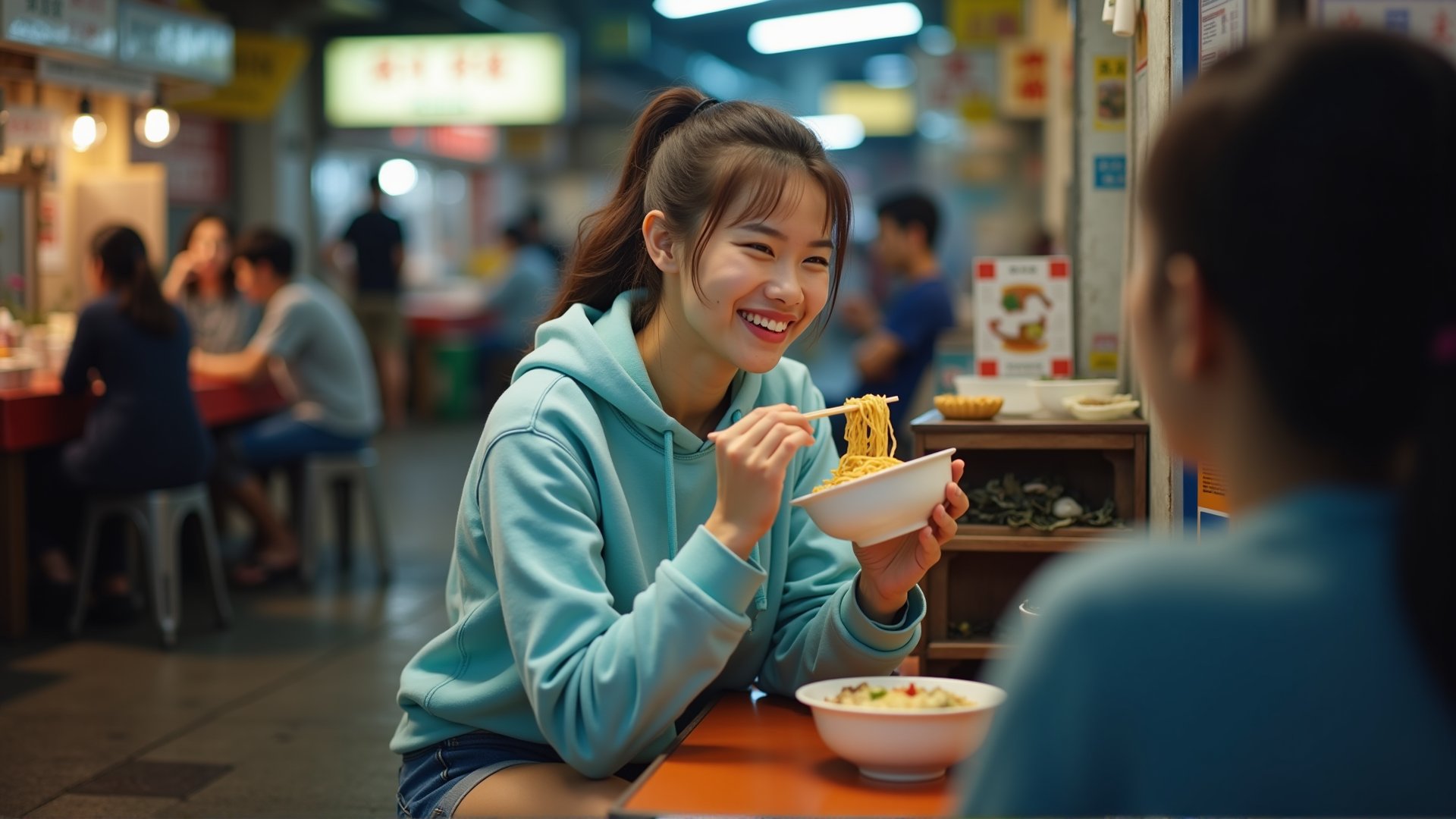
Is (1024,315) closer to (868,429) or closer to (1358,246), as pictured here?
(868,429)

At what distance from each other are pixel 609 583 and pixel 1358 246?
1182 mm

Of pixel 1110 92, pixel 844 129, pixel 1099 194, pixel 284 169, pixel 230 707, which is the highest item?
pixel 844 129

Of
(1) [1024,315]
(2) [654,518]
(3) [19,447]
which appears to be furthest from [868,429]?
(3) [19,447]

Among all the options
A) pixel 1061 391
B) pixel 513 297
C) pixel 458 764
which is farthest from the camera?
pixel 513 297

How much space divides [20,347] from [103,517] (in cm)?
131

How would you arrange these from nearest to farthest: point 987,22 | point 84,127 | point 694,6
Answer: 1. point 84,127
2. point 987,22
3. point 694,6

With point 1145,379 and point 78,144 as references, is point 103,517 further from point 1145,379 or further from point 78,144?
point 1145,379

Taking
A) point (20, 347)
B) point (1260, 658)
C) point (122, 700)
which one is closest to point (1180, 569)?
point (1260, 658)

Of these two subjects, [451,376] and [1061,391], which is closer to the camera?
[1061,391]

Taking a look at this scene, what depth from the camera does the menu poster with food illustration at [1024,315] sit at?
3.23m

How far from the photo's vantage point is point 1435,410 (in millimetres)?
862

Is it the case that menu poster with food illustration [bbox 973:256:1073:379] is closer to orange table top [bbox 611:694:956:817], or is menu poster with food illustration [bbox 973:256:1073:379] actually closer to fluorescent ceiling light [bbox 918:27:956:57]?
orange table top [bbox 611:694:956:817]

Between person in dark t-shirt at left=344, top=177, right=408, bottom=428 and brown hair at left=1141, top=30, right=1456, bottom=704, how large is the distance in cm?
1043

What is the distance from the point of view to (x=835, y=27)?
1980 cm
